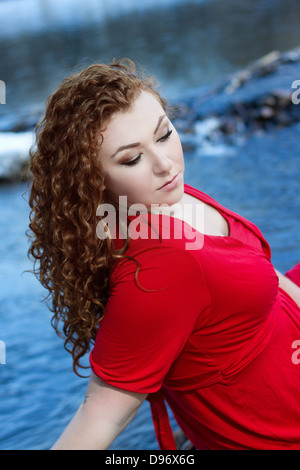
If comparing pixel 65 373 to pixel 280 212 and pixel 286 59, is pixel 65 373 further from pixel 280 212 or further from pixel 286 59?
pixel 286 59

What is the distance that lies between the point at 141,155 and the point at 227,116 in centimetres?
592

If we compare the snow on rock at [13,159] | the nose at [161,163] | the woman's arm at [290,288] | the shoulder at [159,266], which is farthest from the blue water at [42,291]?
the nose at [161,163]

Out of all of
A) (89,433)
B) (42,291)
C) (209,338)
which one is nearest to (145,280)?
(209,338)

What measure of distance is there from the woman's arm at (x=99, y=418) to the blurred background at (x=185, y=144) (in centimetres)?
88

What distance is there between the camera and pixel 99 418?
1.28 meters

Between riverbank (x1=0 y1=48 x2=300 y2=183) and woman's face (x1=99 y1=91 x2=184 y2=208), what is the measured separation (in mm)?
4743

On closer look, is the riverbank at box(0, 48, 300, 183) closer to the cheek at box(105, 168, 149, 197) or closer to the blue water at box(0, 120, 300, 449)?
the blue water at box(0, 120, 300, 449)

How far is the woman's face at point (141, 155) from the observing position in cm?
133

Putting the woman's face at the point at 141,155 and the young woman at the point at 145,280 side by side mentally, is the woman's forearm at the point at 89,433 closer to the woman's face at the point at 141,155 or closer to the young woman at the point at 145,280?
the young woman at the point at 145,280

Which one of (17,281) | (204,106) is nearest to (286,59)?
(204,106)

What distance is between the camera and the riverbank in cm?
638

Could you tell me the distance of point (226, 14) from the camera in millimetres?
17844

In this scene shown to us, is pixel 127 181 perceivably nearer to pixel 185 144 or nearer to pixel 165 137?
pixel 165 137

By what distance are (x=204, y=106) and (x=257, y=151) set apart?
1905 mm
